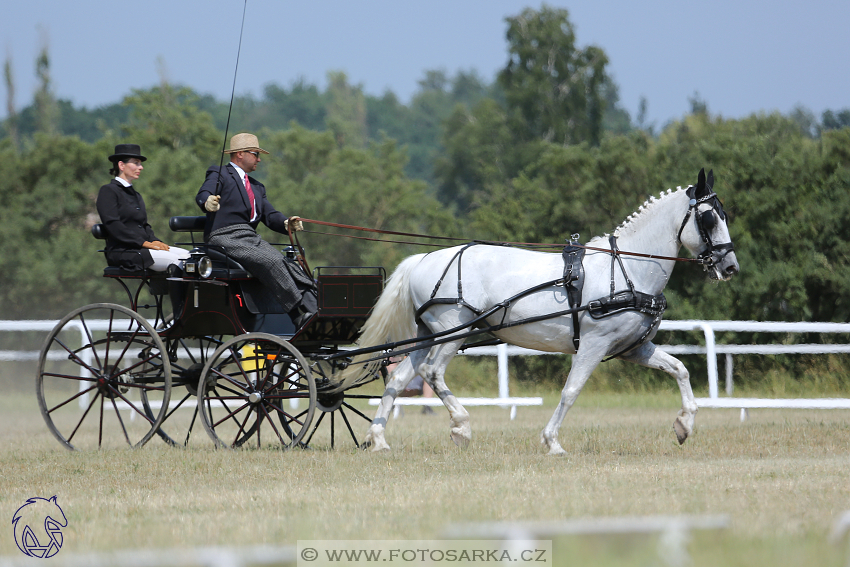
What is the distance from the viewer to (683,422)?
7.80 meters

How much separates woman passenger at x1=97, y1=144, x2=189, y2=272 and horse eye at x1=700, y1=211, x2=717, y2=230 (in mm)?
4164

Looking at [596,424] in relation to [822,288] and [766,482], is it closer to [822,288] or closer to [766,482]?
[766,482]

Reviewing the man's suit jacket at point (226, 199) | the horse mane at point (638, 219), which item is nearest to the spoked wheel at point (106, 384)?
the man's suit jacket at point (226, 199)

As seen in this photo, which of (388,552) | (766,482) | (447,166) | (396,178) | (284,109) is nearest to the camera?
(388,552)

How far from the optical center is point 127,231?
816 cm

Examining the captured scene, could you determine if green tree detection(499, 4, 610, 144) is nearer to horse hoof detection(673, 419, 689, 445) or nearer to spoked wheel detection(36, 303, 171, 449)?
spoked wheel detection(36, 303, 171, 449)

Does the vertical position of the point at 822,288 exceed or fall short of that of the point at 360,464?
it exceeds it

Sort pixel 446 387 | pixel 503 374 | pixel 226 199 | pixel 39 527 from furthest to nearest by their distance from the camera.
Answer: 1. pixel 503 374
2. pixel 226 199
3. pixel 446 387
4. pixel 39 527

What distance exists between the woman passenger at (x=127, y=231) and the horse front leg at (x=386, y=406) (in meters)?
1.98

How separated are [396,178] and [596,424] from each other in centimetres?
2034

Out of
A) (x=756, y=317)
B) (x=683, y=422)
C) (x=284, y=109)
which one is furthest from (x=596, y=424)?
(x=284, y=109)

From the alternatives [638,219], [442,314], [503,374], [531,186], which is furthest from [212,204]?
[531,186]

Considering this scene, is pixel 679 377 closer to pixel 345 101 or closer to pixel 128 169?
pixel 128 169

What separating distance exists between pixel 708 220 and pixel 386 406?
2.91 metres
